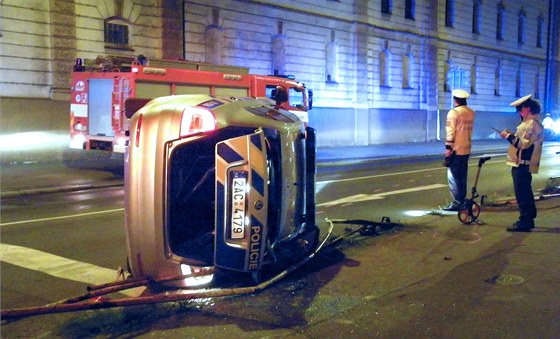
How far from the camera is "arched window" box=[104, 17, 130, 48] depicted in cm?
2112

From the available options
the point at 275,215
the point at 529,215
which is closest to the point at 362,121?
the point at 529,215

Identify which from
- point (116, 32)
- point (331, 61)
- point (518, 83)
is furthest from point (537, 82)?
point (116, 32)

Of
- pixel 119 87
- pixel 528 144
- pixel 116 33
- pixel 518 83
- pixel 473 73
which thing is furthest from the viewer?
pixel 518 83

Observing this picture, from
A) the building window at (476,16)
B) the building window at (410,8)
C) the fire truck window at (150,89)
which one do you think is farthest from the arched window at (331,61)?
the fire truck window at (150,89)

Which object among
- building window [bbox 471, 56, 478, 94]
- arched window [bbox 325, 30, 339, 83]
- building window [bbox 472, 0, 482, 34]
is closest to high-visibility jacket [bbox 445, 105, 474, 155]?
arched window [bbox 325, 30, 339, 83]

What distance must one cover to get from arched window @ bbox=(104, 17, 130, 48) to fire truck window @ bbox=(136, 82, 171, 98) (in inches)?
275

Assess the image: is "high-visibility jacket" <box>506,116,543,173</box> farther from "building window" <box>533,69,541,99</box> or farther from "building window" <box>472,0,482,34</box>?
"building window" <box>533,69,541,99</box>

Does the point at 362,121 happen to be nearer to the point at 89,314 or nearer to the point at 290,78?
the point at 290,78

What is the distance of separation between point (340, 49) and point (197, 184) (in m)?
26.2

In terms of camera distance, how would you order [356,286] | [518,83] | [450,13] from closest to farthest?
[356,286] < [450,13] < [518,83]

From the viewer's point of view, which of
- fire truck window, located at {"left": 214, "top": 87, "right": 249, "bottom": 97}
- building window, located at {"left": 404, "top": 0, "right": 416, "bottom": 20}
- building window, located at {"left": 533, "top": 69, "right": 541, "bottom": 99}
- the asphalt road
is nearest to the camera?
the asphalt road

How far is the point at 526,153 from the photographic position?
7.85 m

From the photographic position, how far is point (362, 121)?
105ft

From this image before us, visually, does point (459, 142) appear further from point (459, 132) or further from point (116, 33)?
point (116, 33)
